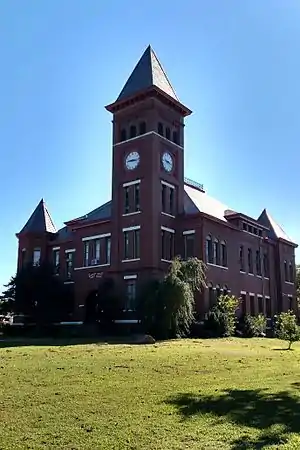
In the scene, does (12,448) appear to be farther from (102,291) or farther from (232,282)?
(232,282)

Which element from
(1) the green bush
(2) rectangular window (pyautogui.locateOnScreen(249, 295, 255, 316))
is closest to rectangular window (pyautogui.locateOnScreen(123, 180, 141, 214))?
(1) the green bush

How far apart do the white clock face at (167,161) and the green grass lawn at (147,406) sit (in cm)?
2647

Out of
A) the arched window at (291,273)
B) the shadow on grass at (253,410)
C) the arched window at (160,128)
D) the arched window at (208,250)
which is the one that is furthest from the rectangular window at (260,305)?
the shadow on grass at (253,410)

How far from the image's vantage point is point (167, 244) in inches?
1576

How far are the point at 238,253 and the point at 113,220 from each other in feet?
40.1

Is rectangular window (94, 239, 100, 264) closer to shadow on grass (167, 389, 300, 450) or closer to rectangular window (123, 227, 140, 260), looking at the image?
rectangular window (123, 227, 140, 260)

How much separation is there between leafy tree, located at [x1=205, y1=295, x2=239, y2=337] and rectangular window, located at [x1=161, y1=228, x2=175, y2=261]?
17.1ft

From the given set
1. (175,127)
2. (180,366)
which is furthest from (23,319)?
(180,366)

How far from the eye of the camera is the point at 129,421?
8.84 meters

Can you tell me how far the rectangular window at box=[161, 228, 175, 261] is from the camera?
130ft

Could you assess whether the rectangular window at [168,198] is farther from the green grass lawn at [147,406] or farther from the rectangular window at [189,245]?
the green grass lawn at [147,406]

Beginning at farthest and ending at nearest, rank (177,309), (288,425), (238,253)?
1. (238,253)
2. (177,309)
3. (288,425)

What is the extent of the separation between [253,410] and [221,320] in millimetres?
27242

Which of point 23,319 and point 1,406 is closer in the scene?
point 1,406
